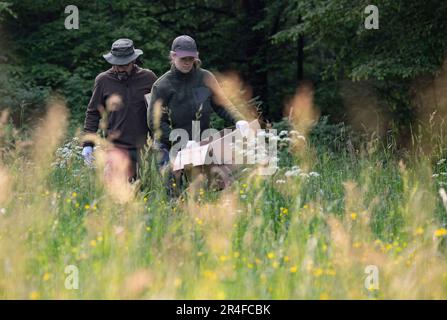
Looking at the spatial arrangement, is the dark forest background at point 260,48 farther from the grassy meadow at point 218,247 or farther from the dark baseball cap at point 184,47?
the grassy meadow at point 218,247

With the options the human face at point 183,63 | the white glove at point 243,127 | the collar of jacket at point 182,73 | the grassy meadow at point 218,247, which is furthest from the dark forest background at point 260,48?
the grassy meadow at point 218,247

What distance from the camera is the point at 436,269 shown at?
4.48 meters

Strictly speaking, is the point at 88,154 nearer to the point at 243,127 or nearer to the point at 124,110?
the point at 124,110

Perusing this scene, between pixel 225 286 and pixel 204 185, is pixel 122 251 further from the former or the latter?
pixel 204 185

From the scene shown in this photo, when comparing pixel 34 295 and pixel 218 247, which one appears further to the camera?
pixel 218 247

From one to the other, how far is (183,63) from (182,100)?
32 centimetres

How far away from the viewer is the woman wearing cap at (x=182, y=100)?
6.95 meters

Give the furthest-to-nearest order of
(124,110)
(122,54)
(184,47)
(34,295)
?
1. (124,110)
2. (122,54)
3. (184,47)
4. (34,295)

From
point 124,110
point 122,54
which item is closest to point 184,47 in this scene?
point 122,54

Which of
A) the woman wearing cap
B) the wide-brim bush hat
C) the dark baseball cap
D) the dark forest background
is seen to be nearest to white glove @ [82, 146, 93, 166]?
the woman wearing cap

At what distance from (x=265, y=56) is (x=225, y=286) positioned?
44.4 ft

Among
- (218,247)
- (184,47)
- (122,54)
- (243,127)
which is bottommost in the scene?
(218,247)

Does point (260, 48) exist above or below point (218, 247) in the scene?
above

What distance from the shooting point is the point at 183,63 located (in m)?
6.94
